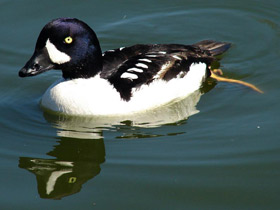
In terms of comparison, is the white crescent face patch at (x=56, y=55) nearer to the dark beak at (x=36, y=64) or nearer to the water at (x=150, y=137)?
the dark beak at (x=36, y=64)

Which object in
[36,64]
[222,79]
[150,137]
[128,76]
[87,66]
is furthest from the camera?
[222,79]

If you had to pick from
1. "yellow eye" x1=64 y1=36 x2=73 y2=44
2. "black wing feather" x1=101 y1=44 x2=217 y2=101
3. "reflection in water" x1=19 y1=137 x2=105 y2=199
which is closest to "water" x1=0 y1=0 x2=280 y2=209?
"reflection in water" x1=19 y1=137 x2=105 y2=199

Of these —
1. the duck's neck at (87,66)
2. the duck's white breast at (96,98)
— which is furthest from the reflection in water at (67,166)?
the duck's neck at (87,66)

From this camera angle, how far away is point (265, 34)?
12.5m

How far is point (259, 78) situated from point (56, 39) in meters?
4.02

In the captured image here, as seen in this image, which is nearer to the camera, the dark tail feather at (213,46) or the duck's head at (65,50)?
the duck's head at (65,50)

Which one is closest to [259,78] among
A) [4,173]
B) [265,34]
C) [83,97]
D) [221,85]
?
[221,85]

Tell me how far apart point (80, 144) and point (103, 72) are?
1282mm

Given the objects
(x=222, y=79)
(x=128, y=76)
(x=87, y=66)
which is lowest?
(x=222, y=79)

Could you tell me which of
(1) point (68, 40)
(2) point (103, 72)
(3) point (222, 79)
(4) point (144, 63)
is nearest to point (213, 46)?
(3) point (222, 79)

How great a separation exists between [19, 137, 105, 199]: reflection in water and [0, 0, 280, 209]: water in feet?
0.05

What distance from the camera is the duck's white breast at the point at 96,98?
9570mm

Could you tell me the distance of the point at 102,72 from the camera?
9734 millimetres

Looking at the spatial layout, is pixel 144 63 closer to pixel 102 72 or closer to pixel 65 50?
pixel 102 72
